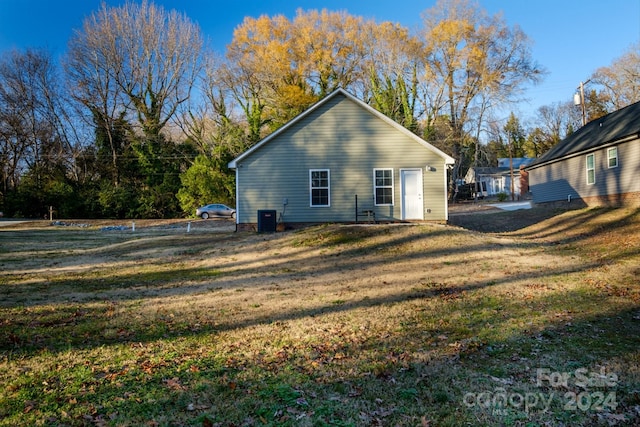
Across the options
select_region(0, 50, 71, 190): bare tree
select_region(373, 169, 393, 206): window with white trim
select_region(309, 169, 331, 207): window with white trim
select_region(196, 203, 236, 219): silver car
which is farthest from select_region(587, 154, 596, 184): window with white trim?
select_region(0, 50, 71, 190): bare tree

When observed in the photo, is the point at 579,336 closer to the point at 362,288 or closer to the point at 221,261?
the point at 362,288

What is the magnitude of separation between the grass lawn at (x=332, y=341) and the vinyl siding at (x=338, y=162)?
5.70 metres

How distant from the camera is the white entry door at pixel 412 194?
17188 mm

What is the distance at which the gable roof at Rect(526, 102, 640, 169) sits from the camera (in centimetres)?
1870

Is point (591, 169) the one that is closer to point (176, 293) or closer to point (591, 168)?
point (591, 168)

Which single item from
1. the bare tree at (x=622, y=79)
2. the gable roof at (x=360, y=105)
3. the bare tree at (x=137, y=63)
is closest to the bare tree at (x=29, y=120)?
the bare tree at (x=137, y=63)

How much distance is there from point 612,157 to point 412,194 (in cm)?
1002

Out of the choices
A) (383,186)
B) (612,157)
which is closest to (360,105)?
(383,186)

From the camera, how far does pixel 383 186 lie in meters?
17.2

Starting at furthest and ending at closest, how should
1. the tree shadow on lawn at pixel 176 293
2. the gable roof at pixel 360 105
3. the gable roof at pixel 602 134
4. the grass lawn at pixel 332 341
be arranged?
the gable roof at pixel 602 134 → the gable roof at pixel 360 105 → the tree shadow on lawn at pixel 176 293 → the grass lawn at pixel 332 341

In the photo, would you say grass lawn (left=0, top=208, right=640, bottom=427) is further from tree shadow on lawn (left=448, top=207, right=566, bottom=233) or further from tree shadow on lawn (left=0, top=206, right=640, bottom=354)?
tree shadow on lawn (left=448, top=207, right=566, bottom=233)

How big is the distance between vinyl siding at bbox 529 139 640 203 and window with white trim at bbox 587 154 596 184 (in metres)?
0.19

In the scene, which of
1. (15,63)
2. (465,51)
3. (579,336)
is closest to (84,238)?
(579,336)

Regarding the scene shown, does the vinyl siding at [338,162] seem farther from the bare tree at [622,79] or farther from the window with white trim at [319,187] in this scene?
the bare tree at [622,79]
